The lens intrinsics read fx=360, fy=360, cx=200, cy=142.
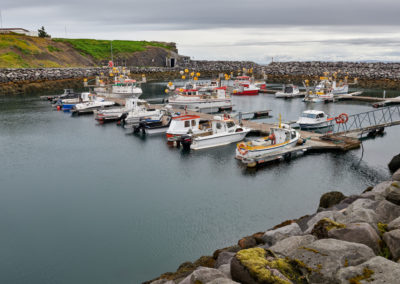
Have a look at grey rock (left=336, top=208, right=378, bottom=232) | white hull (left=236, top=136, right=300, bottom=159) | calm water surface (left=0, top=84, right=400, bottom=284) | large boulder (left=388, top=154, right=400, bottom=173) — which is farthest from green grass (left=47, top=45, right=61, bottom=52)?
grey rock (left=336, top=208, right=378, bottom=232)

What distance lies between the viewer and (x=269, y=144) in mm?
30469

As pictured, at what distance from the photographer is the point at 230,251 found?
48.5 feet

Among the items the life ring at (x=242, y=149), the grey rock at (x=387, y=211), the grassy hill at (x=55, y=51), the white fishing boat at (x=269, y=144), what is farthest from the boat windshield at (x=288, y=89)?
the grassy hill at (x=55, y=51)

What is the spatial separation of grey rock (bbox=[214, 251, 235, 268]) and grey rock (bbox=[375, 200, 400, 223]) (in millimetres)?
5800

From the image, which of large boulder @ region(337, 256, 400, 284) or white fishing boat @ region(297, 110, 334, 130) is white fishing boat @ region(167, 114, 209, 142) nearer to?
white fishing boat @ region(297, 110, 334, 130)

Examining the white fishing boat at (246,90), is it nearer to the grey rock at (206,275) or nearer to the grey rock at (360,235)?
the grey rock at (360,235)

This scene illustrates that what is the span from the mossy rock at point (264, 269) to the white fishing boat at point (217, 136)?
22.5 m

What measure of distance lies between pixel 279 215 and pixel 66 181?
1558 centimetres

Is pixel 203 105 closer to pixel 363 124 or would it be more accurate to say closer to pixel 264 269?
pixel 363 124

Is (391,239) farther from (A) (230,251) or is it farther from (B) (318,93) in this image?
(B) (318,93)

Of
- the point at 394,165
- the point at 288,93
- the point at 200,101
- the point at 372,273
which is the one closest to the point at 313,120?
the point at 394,165

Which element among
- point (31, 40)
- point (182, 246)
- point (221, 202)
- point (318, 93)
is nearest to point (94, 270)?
point (182, 246)

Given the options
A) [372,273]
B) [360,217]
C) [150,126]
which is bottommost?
[150,126]

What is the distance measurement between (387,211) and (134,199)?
14760mm
